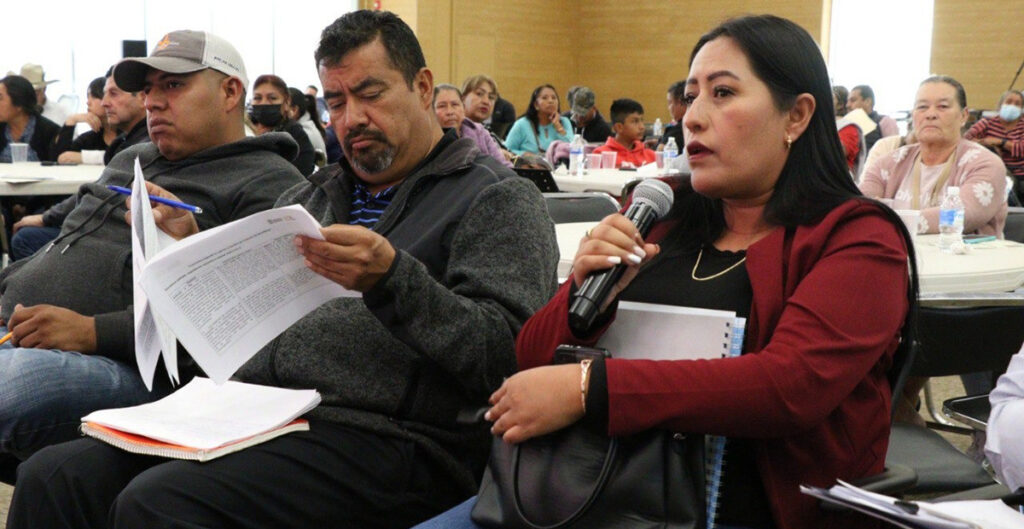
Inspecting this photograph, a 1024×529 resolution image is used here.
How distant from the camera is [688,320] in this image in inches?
54.6

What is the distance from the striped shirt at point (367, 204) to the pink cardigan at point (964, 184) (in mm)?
2107

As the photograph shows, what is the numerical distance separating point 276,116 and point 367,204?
4.38 metres

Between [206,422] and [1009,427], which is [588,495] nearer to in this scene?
[1009,427]

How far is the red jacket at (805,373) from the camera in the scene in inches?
49.7

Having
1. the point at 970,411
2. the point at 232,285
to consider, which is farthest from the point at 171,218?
the point at 970,411

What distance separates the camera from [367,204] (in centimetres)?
205

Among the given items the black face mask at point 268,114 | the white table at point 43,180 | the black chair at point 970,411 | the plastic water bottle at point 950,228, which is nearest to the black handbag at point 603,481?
the black chair at point 970,411

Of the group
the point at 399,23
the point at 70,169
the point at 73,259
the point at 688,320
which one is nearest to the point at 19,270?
the point at 73,259

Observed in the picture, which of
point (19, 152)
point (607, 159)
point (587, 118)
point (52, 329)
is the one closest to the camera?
point (52, 329)

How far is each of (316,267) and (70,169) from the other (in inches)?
180

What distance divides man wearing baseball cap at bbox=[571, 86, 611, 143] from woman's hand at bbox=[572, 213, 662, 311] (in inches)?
359

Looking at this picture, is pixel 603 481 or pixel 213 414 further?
pixel 213 414

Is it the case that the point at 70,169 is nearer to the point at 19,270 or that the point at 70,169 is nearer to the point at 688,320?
the point at 19,270

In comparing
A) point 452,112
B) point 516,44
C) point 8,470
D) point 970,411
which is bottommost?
point 8,470
